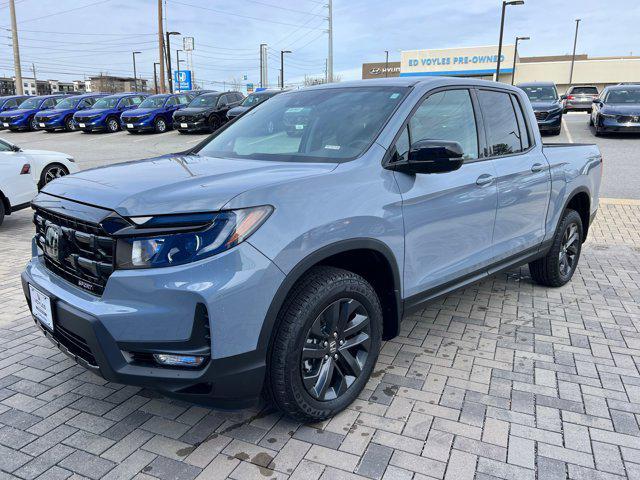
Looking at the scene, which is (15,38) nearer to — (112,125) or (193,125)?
(112,125)

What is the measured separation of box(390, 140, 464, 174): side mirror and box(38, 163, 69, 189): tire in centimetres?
694

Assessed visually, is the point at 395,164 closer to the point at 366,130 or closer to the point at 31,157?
the point at 366,130

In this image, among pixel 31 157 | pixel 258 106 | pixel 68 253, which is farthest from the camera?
pixel 31 157

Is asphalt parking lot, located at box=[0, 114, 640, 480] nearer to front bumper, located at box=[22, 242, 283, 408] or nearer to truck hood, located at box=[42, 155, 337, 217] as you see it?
front bumper, located at box=[22, 242, 283, 408]

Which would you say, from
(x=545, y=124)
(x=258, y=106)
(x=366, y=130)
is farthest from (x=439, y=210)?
(x=545, y=124)

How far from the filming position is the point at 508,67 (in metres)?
51.9

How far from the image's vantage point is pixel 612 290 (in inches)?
196

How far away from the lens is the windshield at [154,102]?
22875 millimetres

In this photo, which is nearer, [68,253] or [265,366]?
[265,366]

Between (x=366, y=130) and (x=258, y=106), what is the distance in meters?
1.38

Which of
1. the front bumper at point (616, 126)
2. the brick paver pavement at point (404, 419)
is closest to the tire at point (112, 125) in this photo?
the front bumper at point (616, 126)

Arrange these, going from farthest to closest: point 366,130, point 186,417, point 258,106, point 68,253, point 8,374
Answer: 1. point 258,106
2. point 8,374
3. point 366,130
4. point 186,417
5. point 68,253

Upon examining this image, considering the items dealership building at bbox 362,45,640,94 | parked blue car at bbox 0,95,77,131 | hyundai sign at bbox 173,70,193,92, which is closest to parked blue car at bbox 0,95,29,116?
parked blue car at bbox 0,95,77,131

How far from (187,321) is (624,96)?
1830 cm
